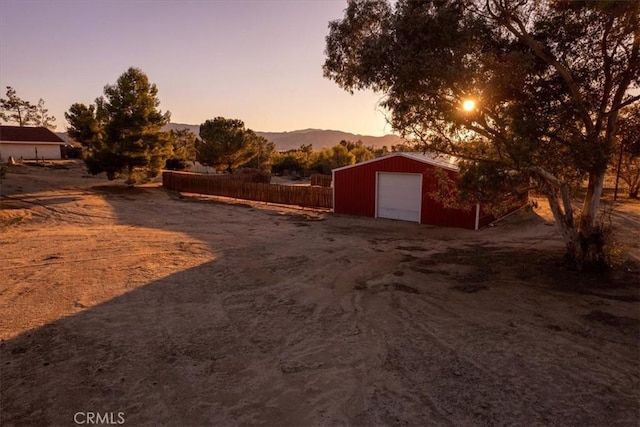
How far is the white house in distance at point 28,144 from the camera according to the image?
4316cm

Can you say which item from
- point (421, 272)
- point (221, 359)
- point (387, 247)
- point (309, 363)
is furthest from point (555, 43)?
point (221, 359)

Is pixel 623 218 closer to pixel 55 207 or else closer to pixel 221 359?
pixel 221 359

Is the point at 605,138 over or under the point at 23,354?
over

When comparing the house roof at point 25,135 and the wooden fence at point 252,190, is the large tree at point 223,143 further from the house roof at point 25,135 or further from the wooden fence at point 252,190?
the house roof at point 25,135

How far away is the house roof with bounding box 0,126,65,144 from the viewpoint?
4394cm

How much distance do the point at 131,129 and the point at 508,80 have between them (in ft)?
78.0

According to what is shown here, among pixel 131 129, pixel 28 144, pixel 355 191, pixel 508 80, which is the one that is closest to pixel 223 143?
pixel 131 129

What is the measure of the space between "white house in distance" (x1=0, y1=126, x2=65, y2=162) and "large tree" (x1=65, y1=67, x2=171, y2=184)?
24998 mm

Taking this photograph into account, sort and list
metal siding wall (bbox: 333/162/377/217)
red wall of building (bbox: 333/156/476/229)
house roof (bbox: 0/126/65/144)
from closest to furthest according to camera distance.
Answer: red wall of building (bbox: 333/156/476/229), metal siding wall (bbox: 333/162/377/217), house roof (bbox: 0/126/65/144)

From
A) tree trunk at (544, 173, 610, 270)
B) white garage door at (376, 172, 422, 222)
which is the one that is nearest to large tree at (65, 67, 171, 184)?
white garage door at (376, 172, 422, 222)

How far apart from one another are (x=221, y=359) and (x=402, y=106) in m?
5.93

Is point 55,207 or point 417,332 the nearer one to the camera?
point 417,332

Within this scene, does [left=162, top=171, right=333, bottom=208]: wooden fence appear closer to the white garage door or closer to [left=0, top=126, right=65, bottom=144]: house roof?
the white garage door

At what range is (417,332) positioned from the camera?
6.71m
